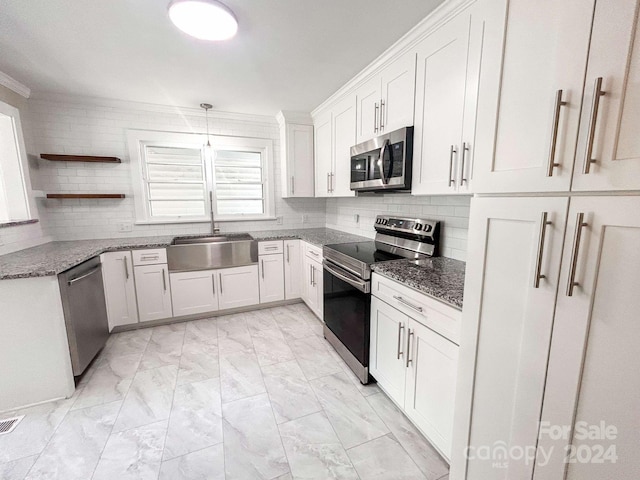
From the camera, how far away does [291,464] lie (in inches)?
55.5

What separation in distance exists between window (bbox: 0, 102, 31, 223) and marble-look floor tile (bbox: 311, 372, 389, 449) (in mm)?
3195

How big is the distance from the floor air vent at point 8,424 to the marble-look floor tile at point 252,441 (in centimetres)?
126

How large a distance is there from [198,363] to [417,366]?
1.82 metres

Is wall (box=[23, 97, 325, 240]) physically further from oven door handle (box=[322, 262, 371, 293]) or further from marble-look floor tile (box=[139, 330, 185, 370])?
oven door handle (box=[322, 262, 371, 293])

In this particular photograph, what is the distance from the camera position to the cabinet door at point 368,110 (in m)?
2.19

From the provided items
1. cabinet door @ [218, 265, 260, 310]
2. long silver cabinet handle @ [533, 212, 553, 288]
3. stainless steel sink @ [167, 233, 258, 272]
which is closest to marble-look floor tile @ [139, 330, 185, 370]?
cabinet door @ [218, 265, 260, 310]

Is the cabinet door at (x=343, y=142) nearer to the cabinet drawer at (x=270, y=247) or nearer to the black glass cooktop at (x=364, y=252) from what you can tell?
the black glass cooktop at (x=364, y=252)

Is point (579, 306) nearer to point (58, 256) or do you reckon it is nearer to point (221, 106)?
point (58, 256)

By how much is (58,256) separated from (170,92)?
72.6 inches

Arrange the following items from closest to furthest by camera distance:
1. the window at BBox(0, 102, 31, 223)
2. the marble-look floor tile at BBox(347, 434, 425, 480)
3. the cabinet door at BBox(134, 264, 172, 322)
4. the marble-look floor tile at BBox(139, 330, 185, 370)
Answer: the marble-look floor tile at BBox(347, 434, 425, 480) → the marble-look floor tile at BBox(139, 330, 185, 370) → the window at BBox(0, 102, 31, 223) → the cabinet door at BBox(134, 264, 172, 322)

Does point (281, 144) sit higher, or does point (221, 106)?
point (221, 106)

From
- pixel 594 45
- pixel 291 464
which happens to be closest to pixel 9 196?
pixel 291 464

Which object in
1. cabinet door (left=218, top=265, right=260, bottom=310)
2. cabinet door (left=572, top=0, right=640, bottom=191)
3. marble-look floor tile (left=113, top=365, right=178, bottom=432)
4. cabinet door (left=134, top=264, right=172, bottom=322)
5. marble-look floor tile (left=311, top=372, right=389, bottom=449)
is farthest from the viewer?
cabinet door (left=218, top=265, right=260, bottom=310)

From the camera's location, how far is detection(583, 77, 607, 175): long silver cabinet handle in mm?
663
